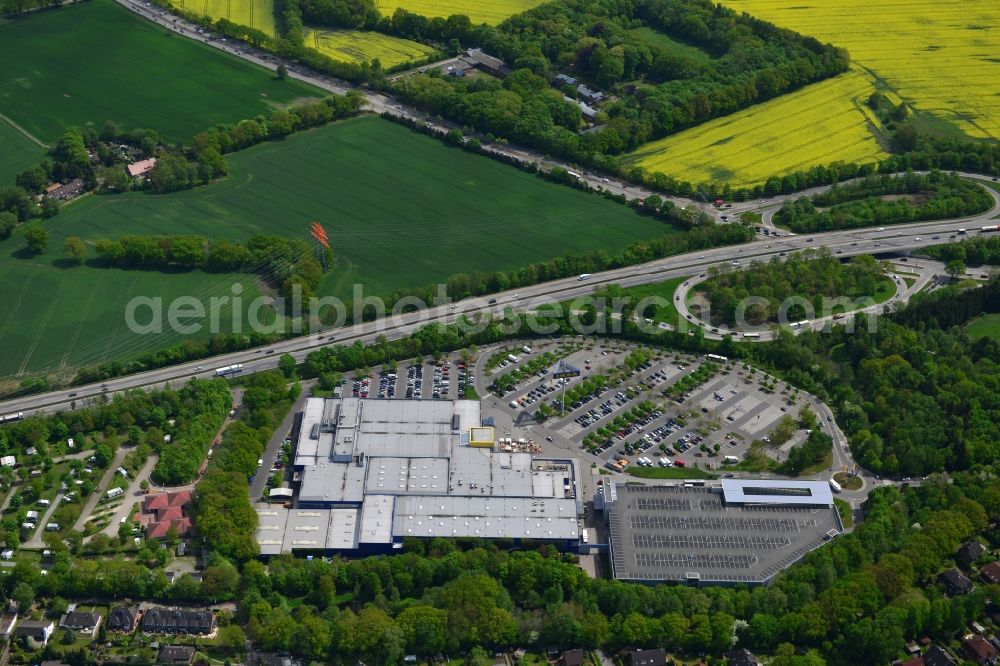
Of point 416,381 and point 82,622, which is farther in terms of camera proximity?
point 416,381

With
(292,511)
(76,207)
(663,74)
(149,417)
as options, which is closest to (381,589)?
(292,511)

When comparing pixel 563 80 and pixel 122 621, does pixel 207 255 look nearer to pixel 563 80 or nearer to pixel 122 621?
pixel 122 621

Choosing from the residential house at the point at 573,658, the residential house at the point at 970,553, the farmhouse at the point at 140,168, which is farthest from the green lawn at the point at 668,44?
the residential house at the point at 573,658

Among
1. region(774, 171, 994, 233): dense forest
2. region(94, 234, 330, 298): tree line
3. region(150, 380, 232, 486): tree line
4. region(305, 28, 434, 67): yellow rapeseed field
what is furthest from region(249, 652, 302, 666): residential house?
region(305, 28, 434, 67): yellow rapeseed field

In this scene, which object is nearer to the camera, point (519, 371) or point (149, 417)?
point (149, 417)

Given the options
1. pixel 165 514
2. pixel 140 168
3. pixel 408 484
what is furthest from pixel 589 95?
pixel 165 514

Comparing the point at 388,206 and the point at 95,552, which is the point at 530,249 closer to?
the point at 388,206
